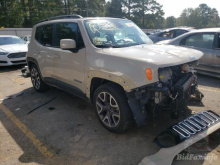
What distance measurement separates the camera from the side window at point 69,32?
378 centimetres

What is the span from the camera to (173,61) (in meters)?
2.82

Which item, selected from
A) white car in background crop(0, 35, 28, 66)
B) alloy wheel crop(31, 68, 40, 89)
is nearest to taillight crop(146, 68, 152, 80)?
alloy wheel crop(31, 68, 40, 89)

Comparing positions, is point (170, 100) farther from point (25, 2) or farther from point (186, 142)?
point (25, 2)

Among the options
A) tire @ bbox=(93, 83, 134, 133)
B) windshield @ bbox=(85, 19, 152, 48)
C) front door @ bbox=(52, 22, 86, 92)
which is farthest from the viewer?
front door @ bbox=(52, 22, 86, 92)

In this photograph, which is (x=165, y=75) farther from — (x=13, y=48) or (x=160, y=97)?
(x=13, y=48)

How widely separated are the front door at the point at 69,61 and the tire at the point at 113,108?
1.85ft

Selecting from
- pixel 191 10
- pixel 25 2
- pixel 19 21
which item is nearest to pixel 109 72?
pixel 19 21

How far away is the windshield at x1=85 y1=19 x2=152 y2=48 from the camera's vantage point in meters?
3.60

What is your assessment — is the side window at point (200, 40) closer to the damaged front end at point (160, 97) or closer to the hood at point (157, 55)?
the hood at point (157, 55)

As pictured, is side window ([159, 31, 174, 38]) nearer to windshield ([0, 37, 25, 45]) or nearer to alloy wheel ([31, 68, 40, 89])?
alloy wheel ([31, 68, 40, 89])

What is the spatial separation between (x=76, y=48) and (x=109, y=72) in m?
1.03

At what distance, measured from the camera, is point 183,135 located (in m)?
2.73

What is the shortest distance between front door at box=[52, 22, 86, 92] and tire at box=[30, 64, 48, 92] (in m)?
1.12

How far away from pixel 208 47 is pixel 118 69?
436 cm
